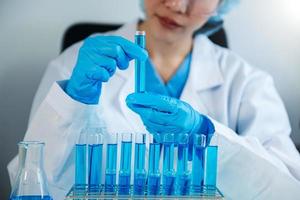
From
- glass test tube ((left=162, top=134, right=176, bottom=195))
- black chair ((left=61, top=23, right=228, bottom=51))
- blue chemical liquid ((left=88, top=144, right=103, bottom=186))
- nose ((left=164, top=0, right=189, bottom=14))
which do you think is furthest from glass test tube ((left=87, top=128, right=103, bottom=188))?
black chair ((left=61, top=23, right=228, bottom=51))

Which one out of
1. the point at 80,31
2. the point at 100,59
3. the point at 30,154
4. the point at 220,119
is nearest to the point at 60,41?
the point at 80,31

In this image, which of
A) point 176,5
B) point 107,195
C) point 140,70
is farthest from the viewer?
point 176,5

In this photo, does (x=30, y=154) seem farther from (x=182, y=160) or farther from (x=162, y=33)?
(x=162, y=33)

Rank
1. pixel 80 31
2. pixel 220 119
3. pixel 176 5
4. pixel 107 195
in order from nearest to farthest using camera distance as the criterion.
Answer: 1. pixel 107 195
2. pixel 176 5
3. pixel 220 119
4. pixel 80 31

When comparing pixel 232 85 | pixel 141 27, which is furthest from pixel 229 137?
pixel 141 27

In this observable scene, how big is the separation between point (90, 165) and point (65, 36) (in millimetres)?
919

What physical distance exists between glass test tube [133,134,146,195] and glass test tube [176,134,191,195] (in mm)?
56

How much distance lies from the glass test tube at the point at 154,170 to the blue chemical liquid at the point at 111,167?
57 mm

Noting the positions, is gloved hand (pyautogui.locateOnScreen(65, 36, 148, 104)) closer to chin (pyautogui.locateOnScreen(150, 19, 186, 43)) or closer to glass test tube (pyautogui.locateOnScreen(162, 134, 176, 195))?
glass test tube (pyautogui.locateOnScreen(162, 134, 176, 195))

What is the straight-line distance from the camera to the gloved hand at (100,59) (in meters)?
0.93

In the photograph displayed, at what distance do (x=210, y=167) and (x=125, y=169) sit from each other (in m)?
0.14

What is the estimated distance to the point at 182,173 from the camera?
0.81 meters

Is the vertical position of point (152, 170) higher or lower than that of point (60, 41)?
lower

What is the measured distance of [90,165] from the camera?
824 millimetres
